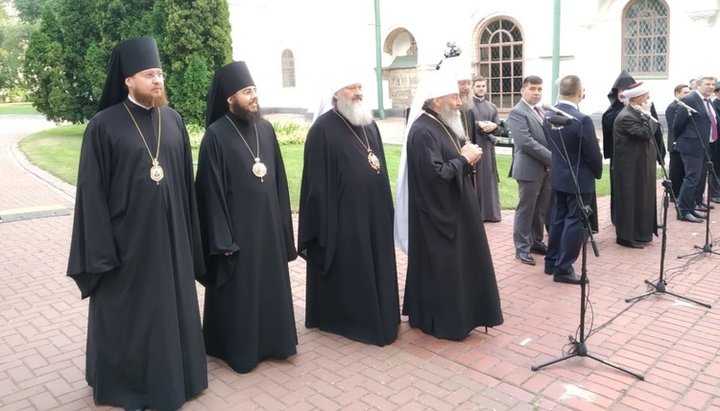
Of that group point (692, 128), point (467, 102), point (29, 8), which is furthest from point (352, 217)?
point (29, 8)

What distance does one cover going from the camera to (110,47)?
19734mm

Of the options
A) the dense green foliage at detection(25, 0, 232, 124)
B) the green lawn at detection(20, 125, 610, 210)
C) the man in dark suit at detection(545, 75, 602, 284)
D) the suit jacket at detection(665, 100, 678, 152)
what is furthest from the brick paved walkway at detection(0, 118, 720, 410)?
the dense green foliage at detection(25, 0, 232, 124)

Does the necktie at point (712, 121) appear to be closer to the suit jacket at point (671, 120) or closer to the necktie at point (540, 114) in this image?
the suit jacket at point (671, 120)

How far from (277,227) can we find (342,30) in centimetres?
2162

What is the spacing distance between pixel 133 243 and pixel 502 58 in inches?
744

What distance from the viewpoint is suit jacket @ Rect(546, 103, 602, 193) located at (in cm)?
637

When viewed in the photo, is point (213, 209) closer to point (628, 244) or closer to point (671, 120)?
point (628, 244)

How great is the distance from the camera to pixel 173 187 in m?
4.18

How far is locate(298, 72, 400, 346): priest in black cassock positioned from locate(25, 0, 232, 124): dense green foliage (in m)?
13.3

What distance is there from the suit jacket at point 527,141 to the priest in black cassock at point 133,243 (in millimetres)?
4215

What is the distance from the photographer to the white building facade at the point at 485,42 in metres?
17.6

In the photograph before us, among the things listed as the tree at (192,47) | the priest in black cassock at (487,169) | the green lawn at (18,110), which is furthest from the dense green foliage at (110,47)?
the green lawn at (18,110)

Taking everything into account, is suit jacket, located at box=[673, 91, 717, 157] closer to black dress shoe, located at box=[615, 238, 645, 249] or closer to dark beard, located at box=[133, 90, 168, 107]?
black dress shoe, located at box=[615, 238, 645, 249]

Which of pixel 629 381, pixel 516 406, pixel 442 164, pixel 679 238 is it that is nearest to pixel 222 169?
pixel 442 164
